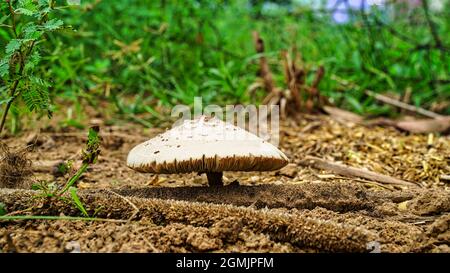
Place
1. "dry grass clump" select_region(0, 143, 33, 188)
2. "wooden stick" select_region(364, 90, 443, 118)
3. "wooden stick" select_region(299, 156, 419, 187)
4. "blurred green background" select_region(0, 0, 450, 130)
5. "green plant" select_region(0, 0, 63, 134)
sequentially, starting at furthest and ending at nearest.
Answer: "blurred green background" select_region(0, 0, 450, 130), "wooden stick" select_region(364, 90, 443, 118), "wooden stick" select_region(299, 156, 419, 187), "dry grass clump" select_region(0, 143, 33, 188), "green plant" select_region(0, 0, 63, 134)

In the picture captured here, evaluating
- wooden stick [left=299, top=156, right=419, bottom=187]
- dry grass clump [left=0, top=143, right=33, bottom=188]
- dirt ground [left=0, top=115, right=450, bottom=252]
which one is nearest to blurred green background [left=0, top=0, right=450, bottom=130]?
wooden stick [left=299, top=156, right=419, bottom=187]

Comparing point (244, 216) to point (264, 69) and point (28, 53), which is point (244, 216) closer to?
point (28, 53)

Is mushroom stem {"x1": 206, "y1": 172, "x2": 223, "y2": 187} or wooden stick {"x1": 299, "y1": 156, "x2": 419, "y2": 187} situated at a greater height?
mushroom stem {"x1": 206, "y1": 172, "x2": 223, "y2": 187}

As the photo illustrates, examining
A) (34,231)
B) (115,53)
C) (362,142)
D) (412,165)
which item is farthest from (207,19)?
(34,231)

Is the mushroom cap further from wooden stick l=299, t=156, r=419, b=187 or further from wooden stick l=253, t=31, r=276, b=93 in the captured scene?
wooden stick l=253, t=31, r=276, b=93

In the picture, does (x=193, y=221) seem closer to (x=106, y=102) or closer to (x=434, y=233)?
(x=434, y=233)

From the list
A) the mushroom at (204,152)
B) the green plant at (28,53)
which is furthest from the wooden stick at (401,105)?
the green plant at (28,53)

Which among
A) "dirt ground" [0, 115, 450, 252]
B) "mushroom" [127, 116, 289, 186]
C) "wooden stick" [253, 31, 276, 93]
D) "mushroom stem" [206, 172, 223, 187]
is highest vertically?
"wooden stick" [253, 31, 276, 93]

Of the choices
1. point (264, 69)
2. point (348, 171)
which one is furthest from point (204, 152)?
point (264, 69)
